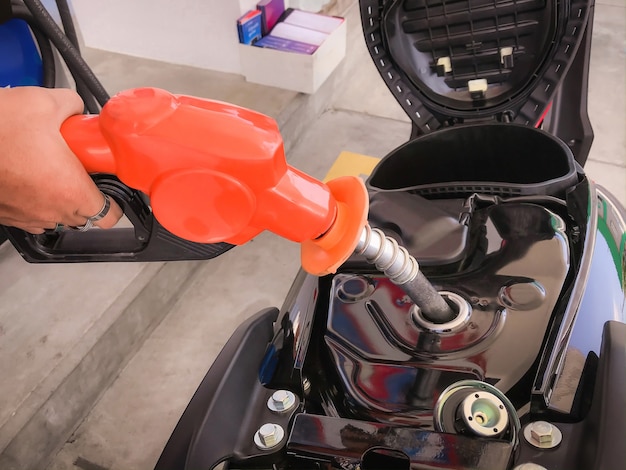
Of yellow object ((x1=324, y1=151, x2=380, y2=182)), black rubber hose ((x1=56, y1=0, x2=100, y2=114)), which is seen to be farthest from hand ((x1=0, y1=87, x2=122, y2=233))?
yellow object ((x1=324, y1=151, x2=380, y2=182))

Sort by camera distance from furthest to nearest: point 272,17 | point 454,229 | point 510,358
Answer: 1. point 272,17
2. point 454,229
3. point 510,358

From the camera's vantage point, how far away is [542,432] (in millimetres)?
493

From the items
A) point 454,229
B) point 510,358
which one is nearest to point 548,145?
point 454,229

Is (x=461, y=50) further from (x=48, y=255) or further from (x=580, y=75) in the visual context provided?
(x=48, y=255)

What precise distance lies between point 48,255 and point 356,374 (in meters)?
0.40

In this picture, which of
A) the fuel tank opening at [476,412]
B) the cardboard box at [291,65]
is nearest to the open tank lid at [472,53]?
the fuel tank opening at [476,412]

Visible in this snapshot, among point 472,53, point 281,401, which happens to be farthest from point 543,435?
point 472,53

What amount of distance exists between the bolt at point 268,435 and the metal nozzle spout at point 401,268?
0.62ft

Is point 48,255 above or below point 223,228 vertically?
below

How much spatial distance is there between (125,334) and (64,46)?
611mm

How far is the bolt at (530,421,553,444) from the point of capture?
490 millimetres

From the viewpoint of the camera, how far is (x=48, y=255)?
0.71m

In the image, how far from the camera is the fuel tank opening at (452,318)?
613mm

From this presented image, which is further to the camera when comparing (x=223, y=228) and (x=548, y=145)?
(x=548, y=145)
